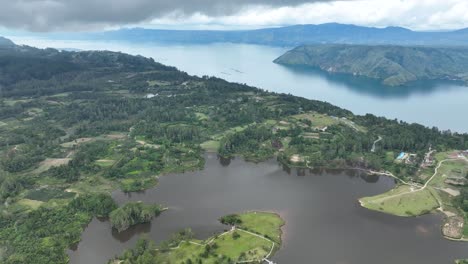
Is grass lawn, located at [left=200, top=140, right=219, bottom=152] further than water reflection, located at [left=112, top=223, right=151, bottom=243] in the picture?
Yes

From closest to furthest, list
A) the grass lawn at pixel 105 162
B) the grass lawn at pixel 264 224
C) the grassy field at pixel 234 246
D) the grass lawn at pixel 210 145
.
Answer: the grassy field at pixel 234 246 < the grass lawn at pixel 264 224 < the grass lawn at pixel 105 162 < the grass lawn at pixel 210 145

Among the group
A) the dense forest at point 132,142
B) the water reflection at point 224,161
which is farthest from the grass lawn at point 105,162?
the water reflection at point 224,161

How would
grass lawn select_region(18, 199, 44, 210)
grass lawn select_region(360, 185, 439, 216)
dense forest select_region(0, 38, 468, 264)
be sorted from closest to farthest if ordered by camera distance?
1. dense forest select_region(0, 38, 468, 264)
2. grass lawn select_region(360, 185, 439, 216)
3. grass lawn select_region(18, 199, 44, 210)

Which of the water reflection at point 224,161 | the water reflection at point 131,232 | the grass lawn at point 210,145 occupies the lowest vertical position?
the water reflection at point 131,232

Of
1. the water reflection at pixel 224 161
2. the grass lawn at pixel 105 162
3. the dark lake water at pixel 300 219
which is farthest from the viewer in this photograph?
the water reflection at pixel 224 161

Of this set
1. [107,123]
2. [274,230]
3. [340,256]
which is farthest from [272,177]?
[107,123]

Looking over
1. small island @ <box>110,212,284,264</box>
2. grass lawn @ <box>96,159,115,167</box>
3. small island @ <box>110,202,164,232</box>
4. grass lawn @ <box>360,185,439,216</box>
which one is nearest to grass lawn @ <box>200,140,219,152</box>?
grass lawn @ <box>96,159,115,167</box>

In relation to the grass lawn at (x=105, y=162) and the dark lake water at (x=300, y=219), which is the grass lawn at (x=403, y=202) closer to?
the dark lake water at (x=300, y=219)

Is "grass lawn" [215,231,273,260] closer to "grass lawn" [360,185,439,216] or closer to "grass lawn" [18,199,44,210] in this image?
"grass lawn" [360,185,439,216]
